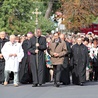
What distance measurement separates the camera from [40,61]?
1781cm

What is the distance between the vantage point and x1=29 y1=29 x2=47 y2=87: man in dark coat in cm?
1762

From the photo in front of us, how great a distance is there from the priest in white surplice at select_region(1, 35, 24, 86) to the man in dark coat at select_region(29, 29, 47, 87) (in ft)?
1.39

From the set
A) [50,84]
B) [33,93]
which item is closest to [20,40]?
[50,84]

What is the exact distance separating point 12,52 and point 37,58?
897mm

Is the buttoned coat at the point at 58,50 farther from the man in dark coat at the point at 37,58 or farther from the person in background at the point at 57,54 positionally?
the man in dark coat at the point at 37,58

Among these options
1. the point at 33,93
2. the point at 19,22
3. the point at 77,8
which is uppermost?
the point at 77,8

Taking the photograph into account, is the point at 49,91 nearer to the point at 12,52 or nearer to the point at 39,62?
the point at 39,62

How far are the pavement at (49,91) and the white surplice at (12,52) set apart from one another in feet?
2.40

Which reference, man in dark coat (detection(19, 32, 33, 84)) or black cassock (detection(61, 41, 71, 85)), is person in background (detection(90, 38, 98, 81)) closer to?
black cassock (detection(61, 41, 71, 85))

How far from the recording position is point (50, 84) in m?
18.8

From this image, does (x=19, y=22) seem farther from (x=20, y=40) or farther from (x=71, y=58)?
(x=71, y=58)

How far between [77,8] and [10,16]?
17.5 meters

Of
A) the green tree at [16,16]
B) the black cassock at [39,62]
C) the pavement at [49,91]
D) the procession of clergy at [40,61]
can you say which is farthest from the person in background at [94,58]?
the green tree at [16,16]

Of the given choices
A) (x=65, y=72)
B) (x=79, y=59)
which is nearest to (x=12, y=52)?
(x=65, y=72)
